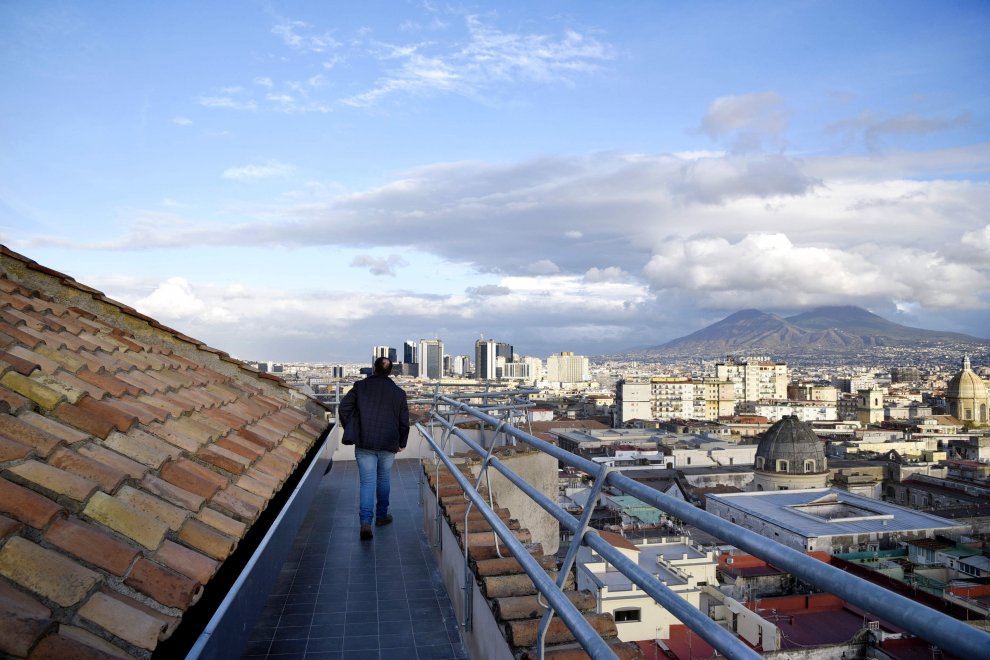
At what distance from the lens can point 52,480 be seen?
1.77 metres

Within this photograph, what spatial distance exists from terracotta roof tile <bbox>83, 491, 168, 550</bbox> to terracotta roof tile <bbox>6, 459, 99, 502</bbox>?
0.03 m

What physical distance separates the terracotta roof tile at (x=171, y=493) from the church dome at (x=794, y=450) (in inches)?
1793

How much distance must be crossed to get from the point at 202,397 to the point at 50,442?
5.97 ft

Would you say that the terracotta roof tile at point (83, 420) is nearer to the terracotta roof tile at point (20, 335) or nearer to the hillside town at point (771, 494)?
the terracotta roof tile at point (20, 335)

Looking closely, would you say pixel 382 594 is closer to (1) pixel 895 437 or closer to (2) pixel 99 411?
(2) pixel 99 411

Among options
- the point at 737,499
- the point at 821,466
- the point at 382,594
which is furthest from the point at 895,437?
the point at 382,594

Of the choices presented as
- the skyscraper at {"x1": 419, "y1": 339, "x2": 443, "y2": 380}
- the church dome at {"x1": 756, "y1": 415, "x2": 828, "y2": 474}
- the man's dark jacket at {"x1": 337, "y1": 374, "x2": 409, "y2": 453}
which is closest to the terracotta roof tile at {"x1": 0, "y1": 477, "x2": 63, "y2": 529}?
the man's dark jacket at {"x1": 337, "y1": 374, "x2": 409, "y2": 453}

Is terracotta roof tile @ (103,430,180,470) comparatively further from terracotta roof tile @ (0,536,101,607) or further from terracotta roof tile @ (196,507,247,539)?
terracotta roof tile @ (0,536,101,607)

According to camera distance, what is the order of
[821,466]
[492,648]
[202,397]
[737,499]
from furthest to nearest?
[821,466], [737,499], [202,397], [492,648]

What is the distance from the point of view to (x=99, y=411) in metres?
2.41

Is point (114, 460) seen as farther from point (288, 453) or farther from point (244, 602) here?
point (288, 453)

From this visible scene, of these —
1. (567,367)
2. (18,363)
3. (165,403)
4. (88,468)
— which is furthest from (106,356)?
(567,367)

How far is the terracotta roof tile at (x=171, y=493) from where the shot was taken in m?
2.11

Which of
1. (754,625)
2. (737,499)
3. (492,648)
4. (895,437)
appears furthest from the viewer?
(895,437)
